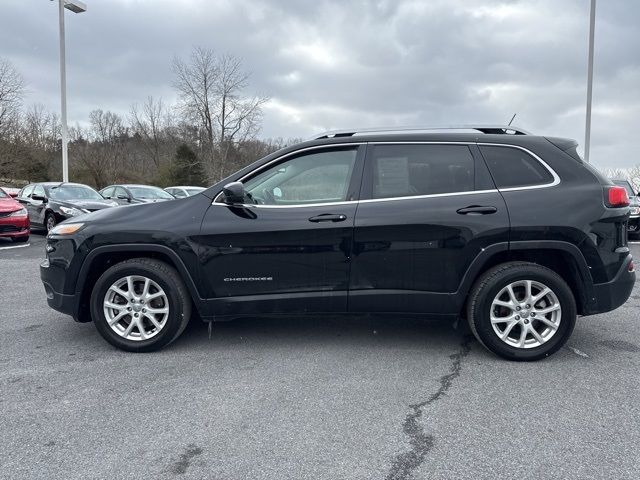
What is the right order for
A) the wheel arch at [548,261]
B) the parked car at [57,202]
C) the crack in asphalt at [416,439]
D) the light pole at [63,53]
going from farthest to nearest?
the light pole at [63,53] → the parked car at [57,202] → the wheel arch at [548,261] → the crack in asphalt at [416,439]

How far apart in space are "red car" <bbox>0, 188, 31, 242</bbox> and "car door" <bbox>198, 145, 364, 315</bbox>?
9098 mm

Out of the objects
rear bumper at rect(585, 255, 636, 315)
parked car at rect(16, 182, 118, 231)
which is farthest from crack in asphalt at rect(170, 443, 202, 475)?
parked car at rect(16, 182, 118, 231)

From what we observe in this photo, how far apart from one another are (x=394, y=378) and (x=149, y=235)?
2.20 meters

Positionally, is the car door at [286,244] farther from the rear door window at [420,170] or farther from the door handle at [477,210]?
the door handle at [477,210]

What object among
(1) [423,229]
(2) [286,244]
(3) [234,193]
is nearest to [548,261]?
(1) [423,229]

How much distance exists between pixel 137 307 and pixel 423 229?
7.84 ft

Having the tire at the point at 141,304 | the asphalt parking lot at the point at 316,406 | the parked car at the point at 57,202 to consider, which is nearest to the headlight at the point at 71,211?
the parked car at the point at 57,202

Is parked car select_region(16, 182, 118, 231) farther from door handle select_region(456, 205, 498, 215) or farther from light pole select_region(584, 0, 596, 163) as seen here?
light pole select_region(584, 0, 596, 163)

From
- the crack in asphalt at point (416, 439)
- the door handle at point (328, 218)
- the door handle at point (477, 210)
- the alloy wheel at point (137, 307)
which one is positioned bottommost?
the crack in asphalt at point (416, 439)

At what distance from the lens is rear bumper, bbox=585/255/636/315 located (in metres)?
3.75

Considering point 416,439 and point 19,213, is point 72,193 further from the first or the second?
point 416,439

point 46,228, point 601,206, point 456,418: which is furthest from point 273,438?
point 46,228

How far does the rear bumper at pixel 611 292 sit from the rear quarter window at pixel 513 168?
0.90 meters

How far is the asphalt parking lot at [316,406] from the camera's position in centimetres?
247
